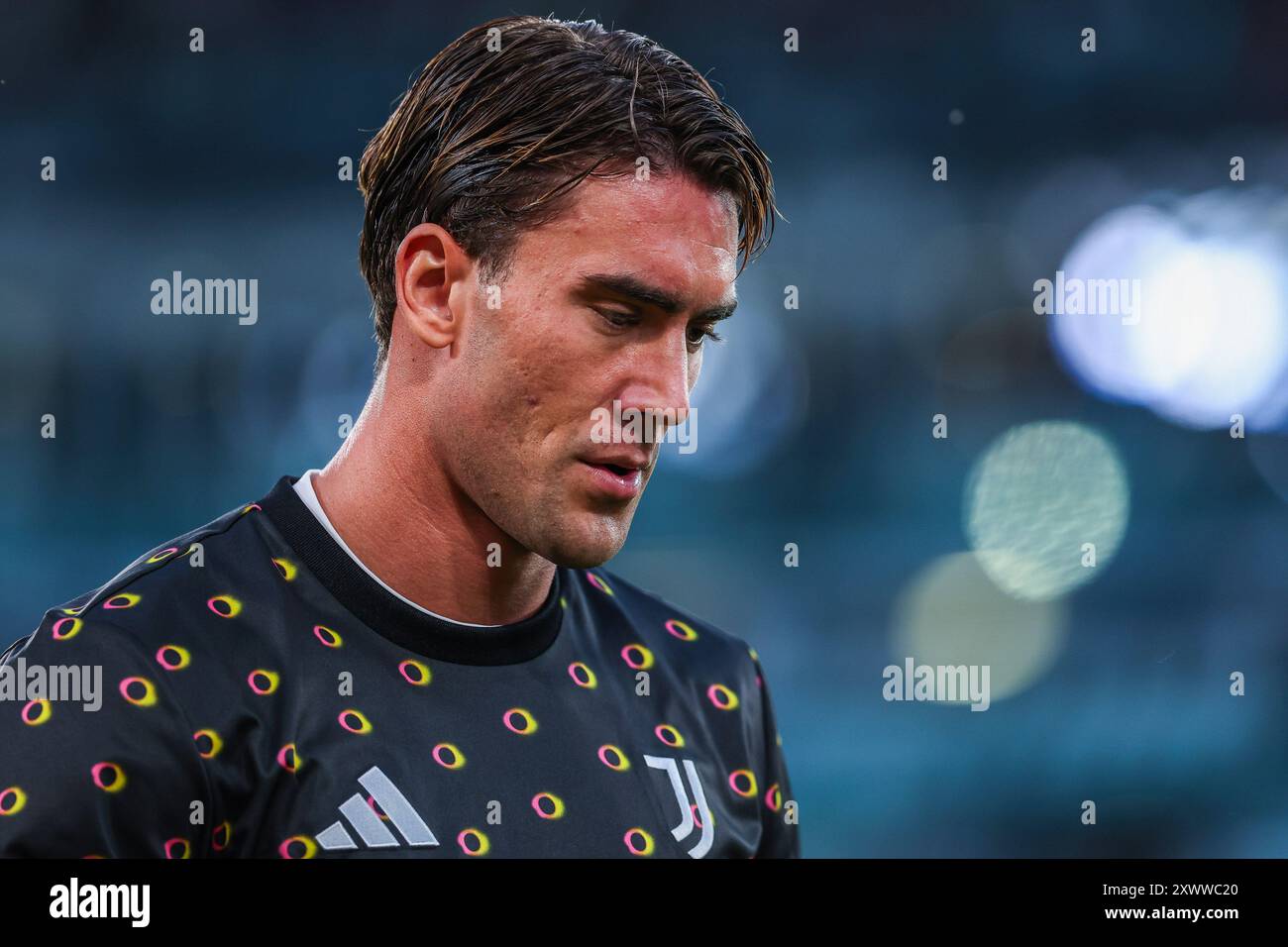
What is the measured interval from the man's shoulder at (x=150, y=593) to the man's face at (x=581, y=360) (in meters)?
0.36

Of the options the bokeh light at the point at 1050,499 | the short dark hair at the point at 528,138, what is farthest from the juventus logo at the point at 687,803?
the bokeh light at the point at 1050,499

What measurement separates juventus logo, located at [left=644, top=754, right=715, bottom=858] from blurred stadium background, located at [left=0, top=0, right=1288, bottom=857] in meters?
2.74

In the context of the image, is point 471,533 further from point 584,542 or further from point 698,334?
point 698,334

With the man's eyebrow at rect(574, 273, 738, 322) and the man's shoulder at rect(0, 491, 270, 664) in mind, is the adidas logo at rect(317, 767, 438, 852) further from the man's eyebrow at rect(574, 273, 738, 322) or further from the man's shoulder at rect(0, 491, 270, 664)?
the man's eyebrow at rect(574, 273, 738, 322)

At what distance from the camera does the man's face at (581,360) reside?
1.80 metres

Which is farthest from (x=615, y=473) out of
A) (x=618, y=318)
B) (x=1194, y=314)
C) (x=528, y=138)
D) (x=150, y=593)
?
(x=1194, y=314)

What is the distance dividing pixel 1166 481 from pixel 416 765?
13.3ft

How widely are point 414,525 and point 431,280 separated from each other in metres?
0.38

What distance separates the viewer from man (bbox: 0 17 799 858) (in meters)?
1.68

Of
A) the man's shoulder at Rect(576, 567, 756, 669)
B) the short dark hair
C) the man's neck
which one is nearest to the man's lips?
the man's neck

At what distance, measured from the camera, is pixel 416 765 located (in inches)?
69.5

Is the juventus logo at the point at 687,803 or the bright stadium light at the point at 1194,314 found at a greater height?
the bright stadium light at the point at 1194,314

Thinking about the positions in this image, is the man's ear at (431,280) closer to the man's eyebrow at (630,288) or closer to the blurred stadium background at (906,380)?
the man's eyebrow at (630,288)

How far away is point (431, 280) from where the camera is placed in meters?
1.91
